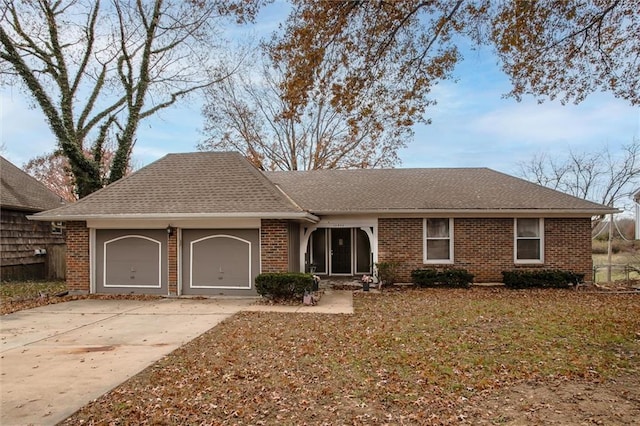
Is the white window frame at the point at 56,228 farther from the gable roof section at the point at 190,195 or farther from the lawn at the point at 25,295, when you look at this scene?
the gable roof section at the point at 190,195

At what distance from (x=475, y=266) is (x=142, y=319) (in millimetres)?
10530

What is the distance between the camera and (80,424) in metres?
4.32

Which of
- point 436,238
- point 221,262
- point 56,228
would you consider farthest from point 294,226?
point 56,228

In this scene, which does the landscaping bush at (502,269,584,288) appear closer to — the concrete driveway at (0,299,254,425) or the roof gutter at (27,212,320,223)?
the roof gutter at (27,212,320,223)

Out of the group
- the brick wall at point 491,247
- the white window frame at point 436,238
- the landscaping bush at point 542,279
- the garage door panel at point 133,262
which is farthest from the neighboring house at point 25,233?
the landscaping bush at point 542,279

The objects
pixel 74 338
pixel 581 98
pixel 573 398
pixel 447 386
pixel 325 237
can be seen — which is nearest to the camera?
pixel 573 398

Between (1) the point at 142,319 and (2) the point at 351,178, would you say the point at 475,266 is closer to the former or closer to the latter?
(2) the point at 351,178

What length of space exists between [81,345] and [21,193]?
14.5 metres

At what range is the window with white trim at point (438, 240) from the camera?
1508 cm

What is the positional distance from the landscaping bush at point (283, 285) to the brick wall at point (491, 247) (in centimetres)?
435

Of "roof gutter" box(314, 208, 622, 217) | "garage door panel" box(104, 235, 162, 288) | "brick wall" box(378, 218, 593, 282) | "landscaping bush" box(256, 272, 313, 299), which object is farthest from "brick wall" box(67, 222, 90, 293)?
"brick wall" box(378, 218, 593, 282)

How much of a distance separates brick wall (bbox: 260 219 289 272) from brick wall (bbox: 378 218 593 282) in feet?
13.3

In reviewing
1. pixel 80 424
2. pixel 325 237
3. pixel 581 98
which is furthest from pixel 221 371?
pixel 325 237

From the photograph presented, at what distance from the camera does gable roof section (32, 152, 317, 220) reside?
12.4 meters
